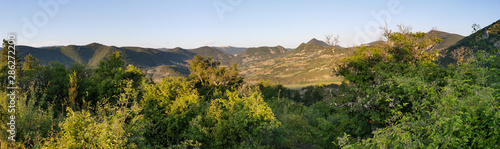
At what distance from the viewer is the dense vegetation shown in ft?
14.8

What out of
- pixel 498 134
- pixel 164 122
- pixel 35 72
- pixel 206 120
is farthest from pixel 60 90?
pixel 498 134

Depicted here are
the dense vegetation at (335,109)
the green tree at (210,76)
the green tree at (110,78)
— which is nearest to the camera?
the dense vegetation at (335,109)

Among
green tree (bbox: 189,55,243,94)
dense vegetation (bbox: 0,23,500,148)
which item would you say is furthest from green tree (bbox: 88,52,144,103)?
green tree (bbox: 189,55,243,94)

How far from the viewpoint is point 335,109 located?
14.0 metres

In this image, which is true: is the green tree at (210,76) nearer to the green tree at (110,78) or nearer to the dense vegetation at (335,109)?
the green tree at (110,78)

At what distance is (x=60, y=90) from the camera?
19.0m

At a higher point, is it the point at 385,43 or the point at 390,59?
the point at 385,43

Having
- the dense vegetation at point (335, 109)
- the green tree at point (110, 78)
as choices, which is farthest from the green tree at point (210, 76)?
Answer: the dense vegetation at point (335, 109)

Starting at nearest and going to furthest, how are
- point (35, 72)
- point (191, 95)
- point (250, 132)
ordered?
1. point (250, 132)
2. point (191, 95)
3. point (35, 72)

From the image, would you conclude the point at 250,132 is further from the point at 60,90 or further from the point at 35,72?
the point at 35,72

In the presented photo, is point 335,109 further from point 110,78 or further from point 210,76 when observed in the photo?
point 210,76

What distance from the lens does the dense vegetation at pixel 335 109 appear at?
4523mm

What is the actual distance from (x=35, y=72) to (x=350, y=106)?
2756cm

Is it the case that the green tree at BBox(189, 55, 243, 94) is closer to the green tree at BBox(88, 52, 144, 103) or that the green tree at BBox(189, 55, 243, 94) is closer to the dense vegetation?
the green tree at BBox(88, 52, 144, 103)
